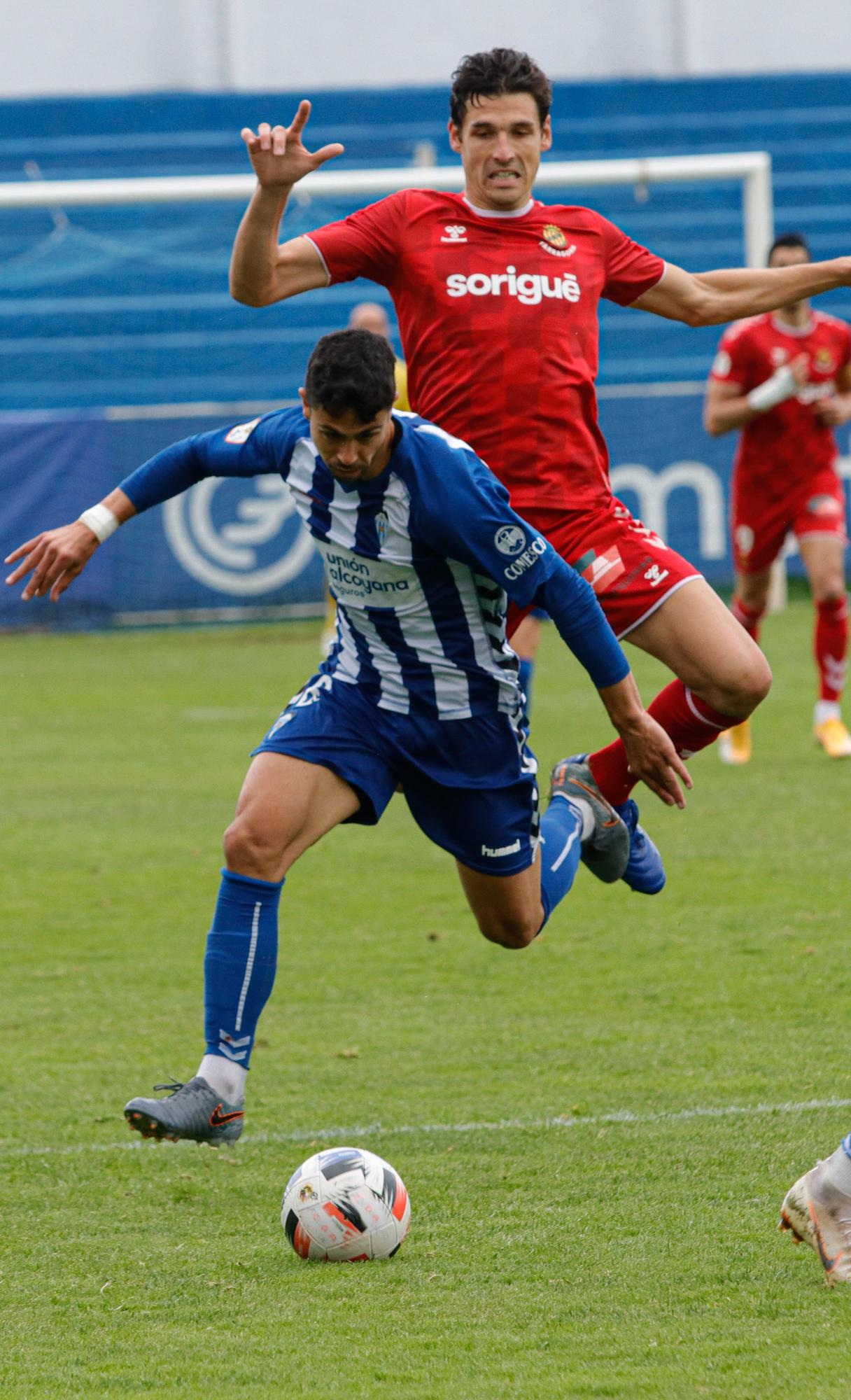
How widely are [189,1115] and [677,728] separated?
197 centimetres

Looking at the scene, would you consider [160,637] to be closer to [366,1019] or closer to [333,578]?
[366,1019]

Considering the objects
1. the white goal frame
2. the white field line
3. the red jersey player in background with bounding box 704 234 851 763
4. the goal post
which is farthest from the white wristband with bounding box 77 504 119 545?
the goal post

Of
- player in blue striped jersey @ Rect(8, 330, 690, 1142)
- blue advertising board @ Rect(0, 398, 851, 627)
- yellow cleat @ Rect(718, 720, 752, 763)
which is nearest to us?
player in blue striped jersey @ Rect(8, 330, 690, 1142)

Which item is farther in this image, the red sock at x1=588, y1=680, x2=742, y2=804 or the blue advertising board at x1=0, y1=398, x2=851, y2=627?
the blue advertising board at x1=0, y1=398, x2=851, y2=627

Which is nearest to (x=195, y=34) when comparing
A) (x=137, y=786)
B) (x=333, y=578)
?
(x=137, y=786)

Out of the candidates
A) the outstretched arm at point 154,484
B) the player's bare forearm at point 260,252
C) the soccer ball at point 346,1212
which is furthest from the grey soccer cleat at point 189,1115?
the player's bare forearm at point 260,252

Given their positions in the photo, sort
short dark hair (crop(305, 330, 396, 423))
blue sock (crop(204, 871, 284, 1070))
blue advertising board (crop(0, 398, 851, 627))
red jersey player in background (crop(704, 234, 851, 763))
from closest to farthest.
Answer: short dark hair (crop(305, 330, 396, 423))
blue sock (crop(204, 871, 284, 1070))
red jersey player in background (crop(704, 234, 851, 763))
blue advertising board (crop(0, 398, 851, 627))

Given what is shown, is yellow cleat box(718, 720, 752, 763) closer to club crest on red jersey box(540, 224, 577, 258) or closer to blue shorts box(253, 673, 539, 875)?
club crest on red jersey box(540, 224, 577, 258)

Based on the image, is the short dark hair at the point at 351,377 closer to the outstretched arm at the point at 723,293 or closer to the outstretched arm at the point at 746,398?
the outstretched arm at the point at 723,293

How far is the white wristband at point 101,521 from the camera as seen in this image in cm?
479

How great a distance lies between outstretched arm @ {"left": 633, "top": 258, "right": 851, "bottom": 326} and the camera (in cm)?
557

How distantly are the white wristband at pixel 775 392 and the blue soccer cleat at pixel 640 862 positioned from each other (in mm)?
4189

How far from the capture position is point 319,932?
24.2ft

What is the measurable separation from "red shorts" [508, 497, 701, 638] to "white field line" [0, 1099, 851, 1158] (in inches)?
50.0
